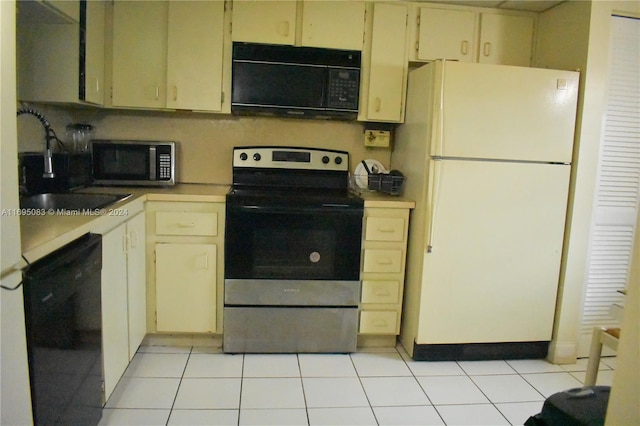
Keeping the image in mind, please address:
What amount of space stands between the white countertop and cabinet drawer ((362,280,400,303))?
0.47 m

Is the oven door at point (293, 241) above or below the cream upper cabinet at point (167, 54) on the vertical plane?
below

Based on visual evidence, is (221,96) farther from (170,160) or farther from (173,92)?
(170,160)

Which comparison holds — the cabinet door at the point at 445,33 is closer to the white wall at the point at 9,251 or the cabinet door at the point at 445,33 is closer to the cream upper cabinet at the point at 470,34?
the cream upper cabinet at the point at 470,34

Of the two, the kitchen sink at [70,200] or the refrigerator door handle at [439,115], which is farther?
the refrigerator door handle at [439,115]

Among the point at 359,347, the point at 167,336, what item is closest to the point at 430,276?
the point at 359,347

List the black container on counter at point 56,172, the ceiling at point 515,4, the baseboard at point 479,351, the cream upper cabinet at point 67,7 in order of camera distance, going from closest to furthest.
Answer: the cream upper cabinet at point 67,7 < the black container on counter at point 56,172 < the baseboard at point 479,351 < the ceiling at point 515,4

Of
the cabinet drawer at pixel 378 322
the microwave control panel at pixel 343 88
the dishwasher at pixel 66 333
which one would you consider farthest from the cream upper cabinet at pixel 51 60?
the cabinet drawer at pixel 378 322

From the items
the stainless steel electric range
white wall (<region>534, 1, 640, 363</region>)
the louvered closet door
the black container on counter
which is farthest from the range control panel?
the louvered closet door

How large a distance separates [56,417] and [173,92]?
1.91m

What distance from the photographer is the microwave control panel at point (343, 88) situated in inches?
111

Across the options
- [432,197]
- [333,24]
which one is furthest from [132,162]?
[432,197]

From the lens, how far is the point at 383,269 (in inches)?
107

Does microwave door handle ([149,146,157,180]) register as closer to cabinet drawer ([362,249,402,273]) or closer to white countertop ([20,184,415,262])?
white countertop ([20,184,415,262])

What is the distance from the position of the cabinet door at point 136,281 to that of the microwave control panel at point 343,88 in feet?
4.32
